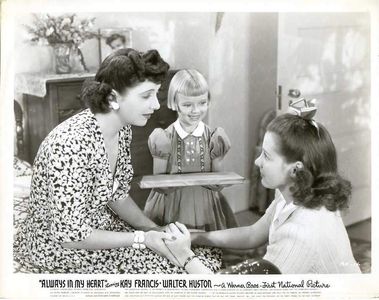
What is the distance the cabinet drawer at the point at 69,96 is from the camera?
984 millimetres

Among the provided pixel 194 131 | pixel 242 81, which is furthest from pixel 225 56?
pixel 194 131

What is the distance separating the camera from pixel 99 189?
37.8 inches

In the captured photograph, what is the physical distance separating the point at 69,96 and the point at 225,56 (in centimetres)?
37

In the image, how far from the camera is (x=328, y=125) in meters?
0.99

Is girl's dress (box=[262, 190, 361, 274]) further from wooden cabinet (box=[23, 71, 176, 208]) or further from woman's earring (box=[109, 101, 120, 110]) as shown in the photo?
woman's earring (box=[109, 101, 120, 110])

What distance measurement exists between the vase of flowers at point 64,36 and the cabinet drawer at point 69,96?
0.04 metres

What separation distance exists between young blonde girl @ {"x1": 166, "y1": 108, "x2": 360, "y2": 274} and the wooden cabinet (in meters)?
0.17

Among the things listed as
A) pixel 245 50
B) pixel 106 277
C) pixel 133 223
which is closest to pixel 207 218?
pixel 133 223

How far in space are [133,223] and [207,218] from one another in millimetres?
173

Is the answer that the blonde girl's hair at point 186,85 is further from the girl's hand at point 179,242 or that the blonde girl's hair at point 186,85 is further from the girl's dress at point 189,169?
the girl's hand at point 179,242

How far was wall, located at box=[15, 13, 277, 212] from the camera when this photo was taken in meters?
0.99

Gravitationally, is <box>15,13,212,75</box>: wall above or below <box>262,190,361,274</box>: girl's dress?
above

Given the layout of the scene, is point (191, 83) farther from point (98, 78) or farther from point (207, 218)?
point (207, 218)

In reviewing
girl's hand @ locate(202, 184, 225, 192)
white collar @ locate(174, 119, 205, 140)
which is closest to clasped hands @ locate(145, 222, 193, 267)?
girl's hand @ locate(202, 184, 225, 192)
